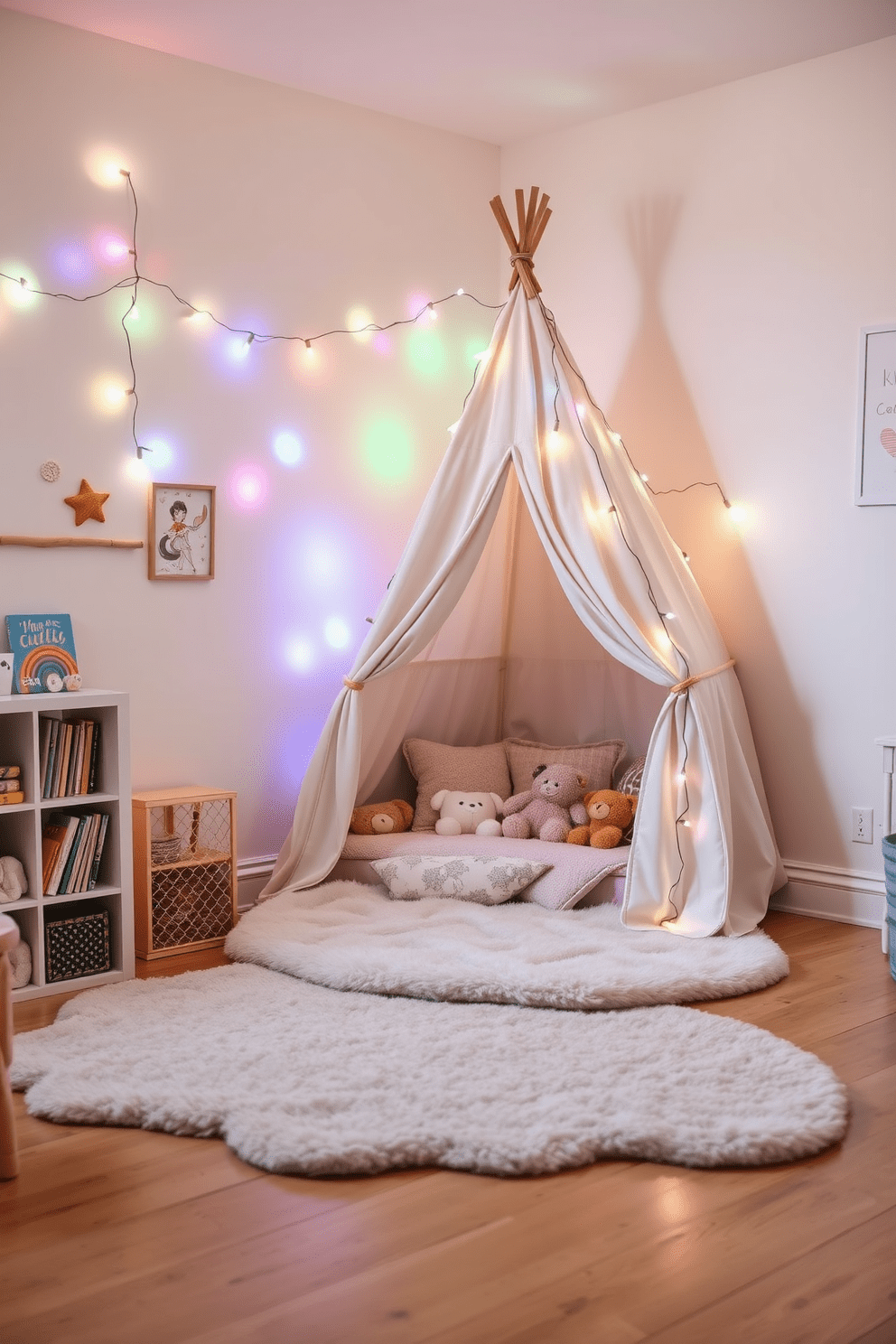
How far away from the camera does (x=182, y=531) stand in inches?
148

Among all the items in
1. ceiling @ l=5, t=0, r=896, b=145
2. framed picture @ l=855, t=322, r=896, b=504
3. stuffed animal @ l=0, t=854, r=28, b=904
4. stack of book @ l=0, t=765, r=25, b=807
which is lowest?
stuffed animal @ l=0, t=854, r=28, b=904

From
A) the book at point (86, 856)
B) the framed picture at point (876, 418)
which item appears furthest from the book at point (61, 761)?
the framed picture at point (876, 418)

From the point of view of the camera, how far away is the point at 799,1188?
209cm

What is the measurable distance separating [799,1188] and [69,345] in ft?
9.18

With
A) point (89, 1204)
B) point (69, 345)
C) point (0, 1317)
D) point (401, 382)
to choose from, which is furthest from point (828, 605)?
point (0, 1317)

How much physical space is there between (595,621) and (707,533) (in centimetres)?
67

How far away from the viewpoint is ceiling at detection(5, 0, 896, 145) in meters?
3.35

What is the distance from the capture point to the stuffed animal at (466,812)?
158 inches

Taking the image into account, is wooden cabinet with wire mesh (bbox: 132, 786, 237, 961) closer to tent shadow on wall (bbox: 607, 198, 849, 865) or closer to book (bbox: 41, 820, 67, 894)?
book (bbox: 41, 820, 67, 894)

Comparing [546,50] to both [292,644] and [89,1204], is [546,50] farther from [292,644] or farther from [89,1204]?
[89,1204]

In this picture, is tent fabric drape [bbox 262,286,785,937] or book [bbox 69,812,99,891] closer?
book [bbox 69,812,99,891]

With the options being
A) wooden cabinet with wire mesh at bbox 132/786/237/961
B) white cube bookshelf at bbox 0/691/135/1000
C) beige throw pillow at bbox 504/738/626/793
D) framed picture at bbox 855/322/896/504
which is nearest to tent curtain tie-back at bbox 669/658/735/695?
beige throw pillow at bbox 504/738/626/793

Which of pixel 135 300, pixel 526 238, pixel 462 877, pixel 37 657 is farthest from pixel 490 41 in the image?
pixel 462 877

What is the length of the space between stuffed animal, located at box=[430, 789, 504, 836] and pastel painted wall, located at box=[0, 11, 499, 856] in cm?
49
